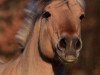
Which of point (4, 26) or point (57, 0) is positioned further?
point (4, 26)

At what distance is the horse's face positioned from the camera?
4.66m

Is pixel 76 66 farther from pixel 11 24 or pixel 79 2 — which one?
pixel 79 2

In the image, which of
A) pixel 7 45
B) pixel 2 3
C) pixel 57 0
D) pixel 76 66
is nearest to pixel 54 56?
pixel 57 0

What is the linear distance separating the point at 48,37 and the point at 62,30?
26 cm

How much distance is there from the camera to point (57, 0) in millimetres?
5074

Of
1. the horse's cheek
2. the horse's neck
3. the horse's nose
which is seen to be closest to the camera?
the horse's nose

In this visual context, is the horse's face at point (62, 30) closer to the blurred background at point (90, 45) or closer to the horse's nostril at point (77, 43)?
the horse's nostril at point (77, 43)

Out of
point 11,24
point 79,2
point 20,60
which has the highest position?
point 79,2

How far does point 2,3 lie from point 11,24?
2.96ft

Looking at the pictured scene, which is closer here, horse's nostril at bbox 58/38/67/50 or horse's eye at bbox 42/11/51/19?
horse's nostril at bbox 58/38/67/50

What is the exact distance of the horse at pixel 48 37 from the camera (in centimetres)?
470

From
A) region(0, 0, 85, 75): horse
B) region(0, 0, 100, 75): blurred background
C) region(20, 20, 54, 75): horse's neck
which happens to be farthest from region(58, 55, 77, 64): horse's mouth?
region(0, 0, 100, 75): blurred background

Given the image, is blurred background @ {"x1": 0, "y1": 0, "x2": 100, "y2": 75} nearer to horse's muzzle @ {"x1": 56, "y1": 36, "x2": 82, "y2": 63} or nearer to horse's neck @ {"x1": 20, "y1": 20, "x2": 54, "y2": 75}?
horse's neck @ {"x1": 20, "y1": 20, "x2": 54, "y2": 75}

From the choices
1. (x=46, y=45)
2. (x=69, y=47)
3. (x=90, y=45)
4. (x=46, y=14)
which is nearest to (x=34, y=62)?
(x=46, y=45)
